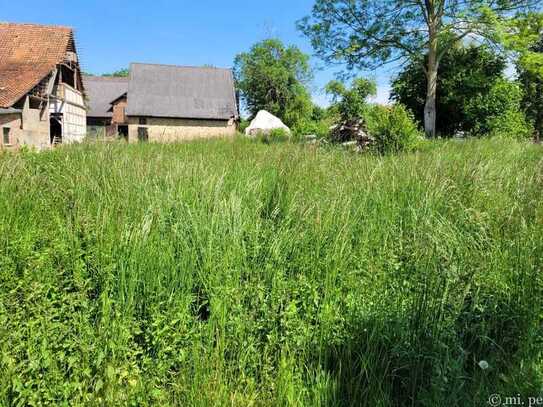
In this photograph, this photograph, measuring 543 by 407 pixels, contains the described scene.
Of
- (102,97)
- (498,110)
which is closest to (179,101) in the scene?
(102,97)

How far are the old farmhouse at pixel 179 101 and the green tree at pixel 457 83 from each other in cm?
1942

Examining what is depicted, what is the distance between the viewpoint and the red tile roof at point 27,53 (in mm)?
20688

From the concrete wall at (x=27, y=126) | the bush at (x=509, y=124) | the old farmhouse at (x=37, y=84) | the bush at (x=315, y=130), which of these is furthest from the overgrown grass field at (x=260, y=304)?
the old farmhouse at (x=37, y=84)

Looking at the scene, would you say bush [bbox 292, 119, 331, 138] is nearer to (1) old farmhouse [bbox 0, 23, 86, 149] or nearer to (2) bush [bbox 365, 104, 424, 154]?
(2) bush [bbox 365, 104, 424, 154]

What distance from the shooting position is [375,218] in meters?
3.43

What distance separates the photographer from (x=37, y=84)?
2216cm

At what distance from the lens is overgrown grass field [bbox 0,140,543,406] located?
1.97 metres

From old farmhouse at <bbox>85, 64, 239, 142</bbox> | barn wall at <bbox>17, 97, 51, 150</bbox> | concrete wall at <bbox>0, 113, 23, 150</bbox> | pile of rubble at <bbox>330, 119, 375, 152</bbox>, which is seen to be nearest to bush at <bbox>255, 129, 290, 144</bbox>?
pile of rubble at <bbox>330, 119, 375, 152</bbox>

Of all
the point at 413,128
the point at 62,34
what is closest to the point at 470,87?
the point at 413,128

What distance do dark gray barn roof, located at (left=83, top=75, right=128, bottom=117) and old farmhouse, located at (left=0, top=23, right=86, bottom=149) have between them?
19000mm

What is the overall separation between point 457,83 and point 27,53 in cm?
2530

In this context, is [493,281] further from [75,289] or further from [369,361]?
[75,289]

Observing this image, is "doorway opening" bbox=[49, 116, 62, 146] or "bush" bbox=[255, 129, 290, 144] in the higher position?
"doorway opening" bbox=[49, 116, 62, 146]

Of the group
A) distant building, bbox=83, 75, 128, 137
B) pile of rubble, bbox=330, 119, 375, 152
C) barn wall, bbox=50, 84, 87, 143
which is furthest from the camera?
distant building, bbox=83, 75, 128, 137
